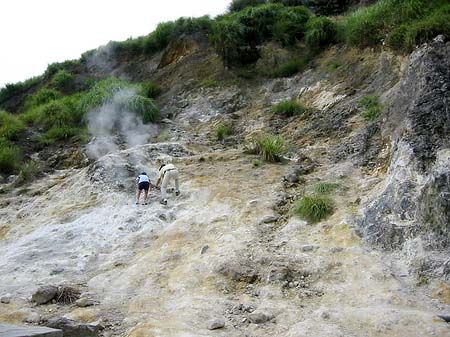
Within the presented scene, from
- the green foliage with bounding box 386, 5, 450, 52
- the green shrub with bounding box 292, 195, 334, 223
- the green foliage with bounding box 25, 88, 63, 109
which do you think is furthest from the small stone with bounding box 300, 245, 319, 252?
the green foliage with bounding box 25, 88, 63, 109

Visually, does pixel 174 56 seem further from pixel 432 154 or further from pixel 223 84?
pixel 432 154

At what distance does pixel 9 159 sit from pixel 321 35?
9.60m

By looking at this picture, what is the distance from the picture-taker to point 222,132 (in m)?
13.7

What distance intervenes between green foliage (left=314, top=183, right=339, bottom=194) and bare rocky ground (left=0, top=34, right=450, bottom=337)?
0.12 metres

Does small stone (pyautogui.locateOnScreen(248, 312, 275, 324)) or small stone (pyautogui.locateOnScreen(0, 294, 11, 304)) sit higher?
small stone (pyautogui.locateOnScreen(0, 294, 11, 304))

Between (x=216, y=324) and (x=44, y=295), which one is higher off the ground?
(x=44, y=295)

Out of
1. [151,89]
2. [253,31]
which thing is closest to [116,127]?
[151,89]

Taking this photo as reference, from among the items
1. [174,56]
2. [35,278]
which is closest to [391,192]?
[35,278]

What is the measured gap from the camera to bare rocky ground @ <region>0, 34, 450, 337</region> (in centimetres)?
619

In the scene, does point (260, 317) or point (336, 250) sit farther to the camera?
point (336, 250)

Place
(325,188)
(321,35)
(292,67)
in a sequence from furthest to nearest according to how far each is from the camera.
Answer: (321,35), (292,67), (325,188)

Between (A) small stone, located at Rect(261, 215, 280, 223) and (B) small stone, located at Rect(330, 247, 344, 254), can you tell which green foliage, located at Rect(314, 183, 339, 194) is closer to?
(A) small stone, located at Rect(261, 215, 280, 223)

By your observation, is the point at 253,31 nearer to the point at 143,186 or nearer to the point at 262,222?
the point at 143,186

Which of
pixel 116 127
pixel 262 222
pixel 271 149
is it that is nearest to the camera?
pixel 262 222
